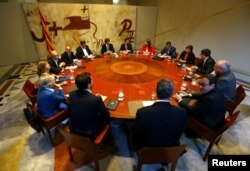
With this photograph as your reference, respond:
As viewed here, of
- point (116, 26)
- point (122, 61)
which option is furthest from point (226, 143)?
point (116, 26)

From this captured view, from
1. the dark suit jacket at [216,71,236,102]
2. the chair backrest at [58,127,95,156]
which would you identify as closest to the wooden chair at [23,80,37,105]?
the chair backrest at [58,127,95,156]

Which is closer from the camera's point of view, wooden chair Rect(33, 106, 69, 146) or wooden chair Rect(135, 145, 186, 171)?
wooden chair Rect(135, 145, 186, 171)

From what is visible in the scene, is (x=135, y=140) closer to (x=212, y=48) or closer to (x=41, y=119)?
(x=41, y=119)

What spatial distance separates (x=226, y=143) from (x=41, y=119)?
11.1 ft

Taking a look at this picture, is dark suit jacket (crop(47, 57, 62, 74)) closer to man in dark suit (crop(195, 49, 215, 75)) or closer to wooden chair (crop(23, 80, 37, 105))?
wooden chair (crop(23, 80, 37, 105))

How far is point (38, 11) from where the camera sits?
6.48 m

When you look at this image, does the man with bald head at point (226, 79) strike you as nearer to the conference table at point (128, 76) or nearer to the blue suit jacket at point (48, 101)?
the conference table at point (128, 76)

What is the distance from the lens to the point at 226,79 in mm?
3064

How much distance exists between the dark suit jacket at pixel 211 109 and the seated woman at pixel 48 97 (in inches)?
86.6

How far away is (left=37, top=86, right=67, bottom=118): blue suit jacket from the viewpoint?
2.49 metres

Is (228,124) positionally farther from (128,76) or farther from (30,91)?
(30,91)

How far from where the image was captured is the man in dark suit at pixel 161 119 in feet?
5.73

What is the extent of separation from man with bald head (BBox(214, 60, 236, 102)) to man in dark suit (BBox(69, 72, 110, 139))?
238cm

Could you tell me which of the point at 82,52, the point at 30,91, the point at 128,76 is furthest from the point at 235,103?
the point at 82,52
